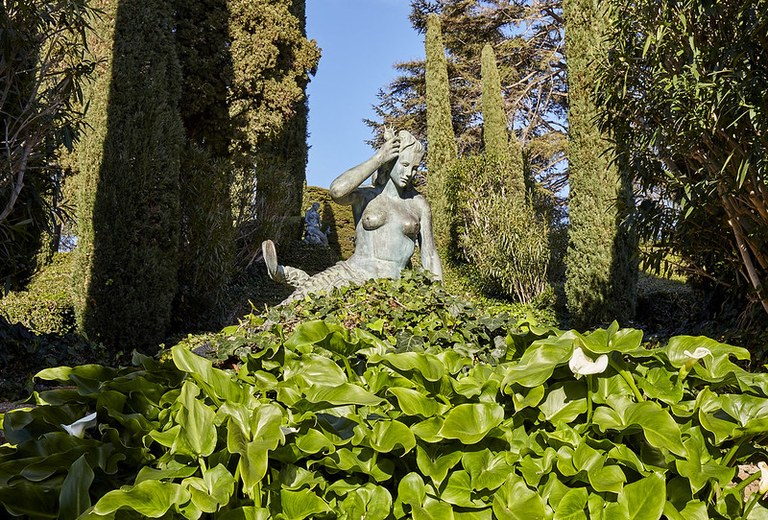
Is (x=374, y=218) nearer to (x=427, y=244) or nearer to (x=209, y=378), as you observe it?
(x=427, y=244)

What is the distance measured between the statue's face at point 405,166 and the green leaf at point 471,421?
309 cm

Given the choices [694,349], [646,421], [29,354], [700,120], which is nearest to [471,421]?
[646,421]

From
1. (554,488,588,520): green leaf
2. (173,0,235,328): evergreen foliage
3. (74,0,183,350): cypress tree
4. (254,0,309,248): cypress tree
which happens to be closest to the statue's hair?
(554,488,588,520): green leaf

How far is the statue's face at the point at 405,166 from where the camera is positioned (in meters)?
4.09

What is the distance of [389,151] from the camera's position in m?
4.03

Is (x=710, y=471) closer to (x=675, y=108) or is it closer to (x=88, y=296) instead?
(x=675, y=108)

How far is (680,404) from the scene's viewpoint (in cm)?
121

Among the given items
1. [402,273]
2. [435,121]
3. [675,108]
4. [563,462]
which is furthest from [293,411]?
[435,121]

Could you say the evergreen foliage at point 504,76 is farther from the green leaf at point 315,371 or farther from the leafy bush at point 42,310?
the green leaf at point 315,371

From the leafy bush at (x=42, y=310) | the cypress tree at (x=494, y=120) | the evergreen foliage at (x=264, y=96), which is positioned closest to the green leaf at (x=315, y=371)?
the leafy bush at (x=42, y=310)

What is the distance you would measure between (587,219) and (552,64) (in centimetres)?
1225

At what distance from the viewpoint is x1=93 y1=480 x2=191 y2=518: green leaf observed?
0.94 meters

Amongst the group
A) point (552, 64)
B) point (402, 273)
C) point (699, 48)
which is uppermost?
point (552, 64)

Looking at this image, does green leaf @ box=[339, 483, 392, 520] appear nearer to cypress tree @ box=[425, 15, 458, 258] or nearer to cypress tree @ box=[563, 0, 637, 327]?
cypress tree @ box=[563, 0, 637, 327]
